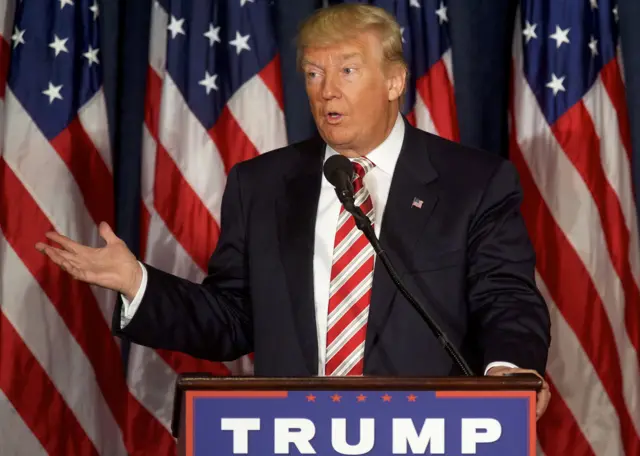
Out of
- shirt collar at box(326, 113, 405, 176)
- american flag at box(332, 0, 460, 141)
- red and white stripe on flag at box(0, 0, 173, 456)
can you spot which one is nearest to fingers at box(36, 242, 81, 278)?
shirt collar at box(326, 113, 405, 176)

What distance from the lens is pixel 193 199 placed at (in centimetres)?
346

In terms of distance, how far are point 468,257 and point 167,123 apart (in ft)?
4.51

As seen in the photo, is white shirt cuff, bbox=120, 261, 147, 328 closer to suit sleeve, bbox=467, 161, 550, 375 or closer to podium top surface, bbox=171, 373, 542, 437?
podium top surface, bbox=171, 373, 542, 437

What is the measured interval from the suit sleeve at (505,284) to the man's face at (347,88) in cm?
32

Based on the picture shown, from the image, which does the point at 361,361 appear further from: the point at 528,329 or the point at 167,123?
the point at 167,123

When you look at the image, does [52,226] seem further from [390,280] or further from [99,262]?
[390,280]

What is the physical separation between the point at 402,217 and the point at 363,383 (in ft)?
2.55

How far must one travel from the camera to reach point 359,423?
1.69 meters

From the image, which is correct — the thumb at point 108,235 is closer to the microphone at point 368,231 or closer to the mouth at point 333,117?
the microphone at point 368,231

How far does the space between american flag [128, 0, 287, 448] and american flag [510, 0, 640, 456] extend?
82 centimetres

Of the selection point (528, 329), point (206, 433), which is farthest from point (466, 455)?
point (528, 329)

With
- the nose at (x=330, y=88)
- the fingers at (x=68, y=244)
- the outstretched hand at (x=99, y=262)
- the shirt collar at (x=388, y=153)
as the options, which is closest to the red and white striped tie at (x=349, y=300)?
the shirt collar at (x=388, y=153)

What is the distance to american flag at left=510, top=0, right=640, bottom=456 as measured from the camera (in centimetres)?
338

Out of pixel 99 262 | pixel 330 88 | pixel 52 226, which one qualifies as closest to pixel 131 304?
pixel 99 262
